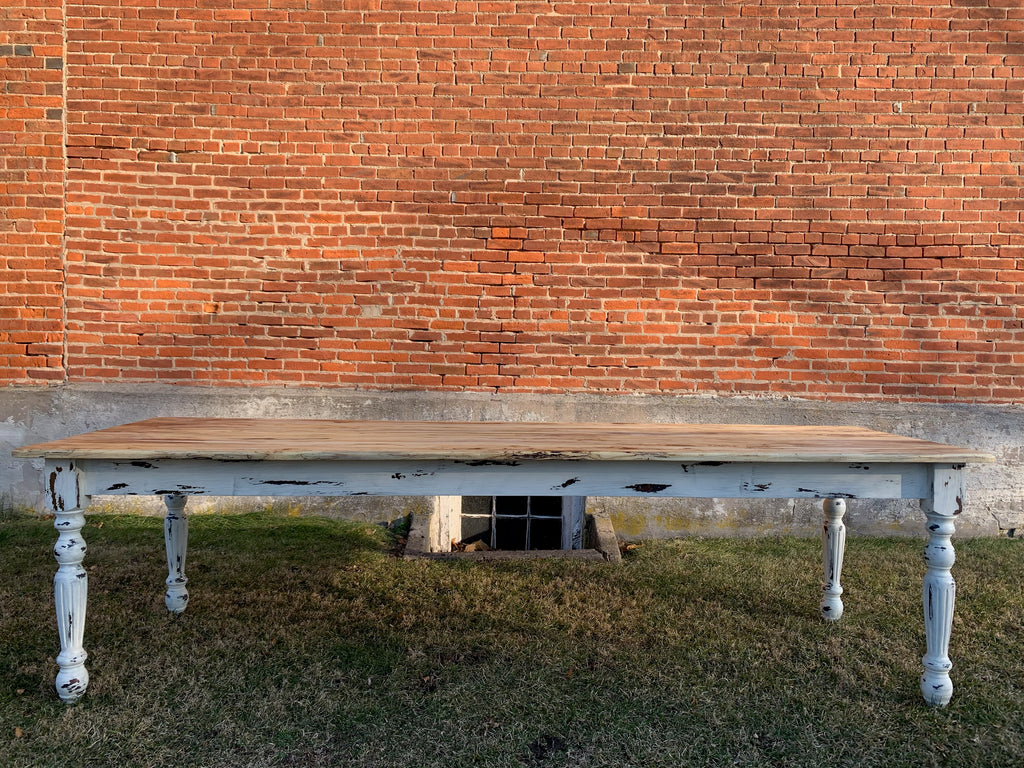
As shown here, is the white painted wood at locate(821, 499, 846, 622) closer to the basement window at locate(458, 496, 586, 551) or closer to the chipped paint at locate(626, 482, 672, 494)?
the chipped paint at locate(626, 482, 672, 494)

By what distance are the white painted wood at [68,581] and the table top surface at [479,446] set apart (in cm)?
10

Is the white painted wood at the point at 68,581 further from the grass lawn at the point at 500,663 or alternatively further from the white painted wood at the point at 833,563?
the white painted wood at the point at 833,563

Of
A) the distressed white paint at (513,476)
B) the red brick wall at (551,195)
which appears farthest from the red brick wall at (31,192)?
the distressed white paint at (513,476)

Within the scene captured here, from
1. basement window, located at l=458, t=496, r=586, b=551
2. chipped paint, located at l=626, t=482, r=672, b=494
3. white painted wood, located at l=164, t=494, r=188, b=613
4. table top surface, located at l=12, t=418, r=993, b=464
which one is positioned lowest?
basement window, located at l=458, t=496, r=586, b=551

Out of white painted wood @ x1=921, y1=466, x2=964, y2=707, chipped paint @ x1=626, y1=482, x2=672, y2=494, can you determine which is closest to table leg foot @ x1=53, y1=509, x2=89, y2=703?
chipped paint @ x1=626, y1=482, x2=672, y2=494

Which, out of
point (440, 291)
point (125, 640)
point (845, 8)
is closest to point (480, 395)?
point (440, 291)

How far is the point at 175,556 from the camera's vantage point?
113 inches

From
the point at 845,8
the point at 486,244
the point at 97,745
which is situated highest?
the point at 845,8

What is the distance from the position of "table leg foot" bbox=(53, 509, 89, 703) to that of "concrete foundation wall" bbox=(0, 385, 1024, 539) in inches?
81.2

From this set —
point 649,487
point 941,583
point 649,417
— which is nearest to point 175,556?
point 649,487

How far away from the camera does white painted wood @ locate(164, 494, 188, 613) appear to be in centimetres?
284

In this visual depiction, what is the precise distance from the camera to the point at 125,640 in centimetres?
257

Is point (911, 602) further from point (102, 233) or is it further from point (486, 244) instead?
point (102, 233)

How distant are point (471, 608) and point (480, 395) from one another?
155cm
